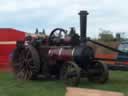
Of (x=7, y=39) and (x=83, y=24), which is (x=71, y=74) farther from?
(x=7, y=39)

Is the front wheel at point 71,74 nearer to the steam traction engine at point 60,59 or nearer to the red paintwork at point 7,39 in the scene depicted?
the steam traction engine at point 60,59

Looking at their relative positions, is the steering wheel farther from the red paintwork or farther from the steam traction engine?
the red paintwork

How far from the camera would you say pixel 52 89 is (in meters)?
11.7

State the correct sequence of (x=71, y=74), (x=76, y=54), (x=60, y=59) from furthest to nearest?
(x=60, y=59) < (x=76, y=54) < (x=71, y=74)

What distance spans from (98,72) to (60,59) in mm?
1231

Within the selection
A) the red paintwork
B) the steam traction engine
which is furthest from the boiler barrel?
the red paintwork

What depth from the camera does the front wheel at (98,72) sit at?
13536 mm

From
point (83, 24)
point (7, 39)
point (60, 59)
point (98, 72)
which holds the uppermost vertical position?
point (83, 24)

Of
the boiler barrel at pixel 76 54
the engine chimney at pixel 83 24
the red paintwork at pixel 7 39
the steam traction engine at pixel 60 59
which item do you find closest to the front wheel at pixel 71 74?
the steam traction engine at pixel 60 59

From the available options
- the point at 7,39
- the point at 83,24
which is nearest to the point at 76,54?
the point at 83,24

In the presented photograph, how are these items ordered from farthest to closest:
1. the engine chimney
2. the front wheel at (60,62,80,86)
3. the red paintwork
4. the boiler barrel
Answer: the red paintwork < the engine chimney < the boiler barrel < the front wheel at (60,62,80,86)

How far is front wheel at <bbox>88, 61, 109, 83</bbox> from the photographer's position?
13.5 m

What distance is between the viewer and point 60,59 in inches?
542

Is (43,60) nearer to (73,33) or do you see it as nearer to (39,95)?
(73,33)
